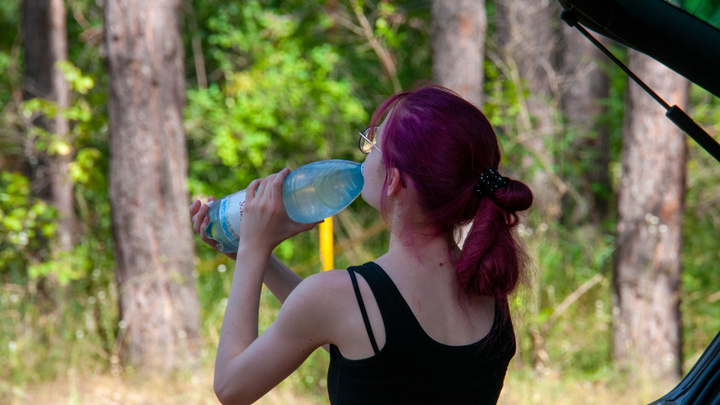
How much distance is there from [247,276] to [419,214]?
462mm

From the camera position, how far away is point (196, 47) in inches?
396

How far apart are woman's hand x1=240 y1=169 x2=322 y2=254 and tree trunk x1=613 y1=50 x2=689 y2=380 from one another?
4.50 metres

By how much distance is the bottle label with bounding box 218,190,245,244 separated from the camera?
1.85 metres

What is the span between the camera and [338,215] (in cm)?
752

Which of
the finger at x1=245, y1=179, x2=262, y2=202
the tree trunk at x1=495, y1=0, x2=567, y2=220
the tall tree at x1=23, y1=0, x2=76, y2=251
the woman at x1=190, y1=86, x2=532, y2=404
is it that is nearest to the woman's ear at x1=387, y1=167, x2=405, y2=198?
the woman at x1=190, y1=86, x2=532, y2=404

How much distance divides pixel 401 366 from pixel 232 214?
0.81 metres

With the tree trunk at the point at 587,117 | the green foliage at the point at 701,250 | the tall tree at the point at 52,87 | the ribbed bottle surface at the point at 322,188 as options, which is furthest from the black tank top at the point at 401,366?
the tree trunk at the point at 587,117

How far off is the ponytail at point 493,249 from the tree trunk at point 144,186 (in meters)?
4.09

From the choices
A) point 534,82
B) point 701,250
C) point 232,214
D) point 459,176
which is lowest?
point 701,250

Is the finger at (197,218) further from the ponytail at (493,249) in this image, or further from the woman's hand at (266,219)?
the ponytail at (493,249)

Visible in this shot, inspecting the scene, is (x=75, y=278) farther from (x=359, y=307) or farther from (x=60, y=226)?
(x=359, y=307)

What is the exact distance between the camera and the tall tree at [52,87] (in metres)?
6.57

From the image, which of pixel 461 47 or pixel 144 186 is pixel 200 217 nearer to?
pixel 144 186

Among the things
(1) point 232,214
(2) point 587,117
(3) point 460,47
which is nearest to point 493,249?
(1) point 232,214
